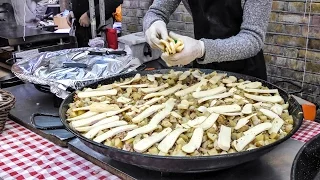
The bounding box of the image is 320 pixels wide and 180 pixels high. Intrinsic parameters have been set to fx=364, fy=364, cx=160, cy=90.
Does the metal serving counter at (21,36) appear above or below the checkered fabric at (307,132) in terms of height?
above

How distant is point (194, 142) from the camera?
0.94 meters

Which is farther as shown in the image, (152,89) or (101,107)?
(152,89)

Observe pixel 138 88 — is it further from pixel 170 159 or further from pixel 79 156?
pixel 170 159

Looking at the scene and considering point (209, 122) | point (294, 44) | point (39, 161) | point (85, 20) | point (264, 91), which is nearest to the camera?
point (209, 122)

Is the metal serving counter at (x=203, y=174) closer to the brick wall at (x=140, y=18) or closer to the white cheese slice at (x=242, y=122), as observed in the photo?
the white cheese slice at (x=242, y=122)

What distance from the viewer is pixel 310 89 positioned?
87.4 inches

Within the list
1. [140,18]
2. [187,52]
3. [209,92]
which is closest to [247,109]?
[209,92]

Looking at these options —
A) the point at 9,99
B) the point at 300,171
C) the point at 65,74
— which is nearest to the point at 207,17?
the point at 65,74

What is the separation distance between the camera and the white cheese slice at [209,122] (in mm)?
1020

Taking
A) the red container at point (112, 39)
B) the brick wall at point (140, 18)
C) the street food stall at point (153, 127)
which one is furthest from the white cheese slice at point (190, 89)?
the brick wall at point (140, 18)

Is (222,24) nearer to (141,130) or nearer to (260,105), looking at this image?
(260,105)

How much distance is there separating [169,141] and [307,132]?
0.64 m

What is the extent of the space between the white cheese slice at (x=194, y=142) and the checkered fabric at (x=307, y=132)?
464 millimetres

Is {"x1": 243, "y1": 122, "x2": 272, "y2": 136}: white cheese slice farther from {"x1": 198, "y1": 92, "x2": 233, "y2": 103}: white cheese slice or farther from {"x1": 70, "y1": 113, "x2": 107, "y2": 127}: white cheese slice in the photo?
{"x1": 70, "y1": 113, "x2": 107, "y2": 127}: white cheese slice
